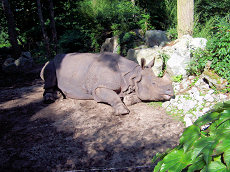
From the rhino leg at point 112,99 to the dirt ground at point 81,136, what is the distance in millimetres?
176

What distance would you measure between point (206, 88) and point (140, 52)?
2824 millimetres

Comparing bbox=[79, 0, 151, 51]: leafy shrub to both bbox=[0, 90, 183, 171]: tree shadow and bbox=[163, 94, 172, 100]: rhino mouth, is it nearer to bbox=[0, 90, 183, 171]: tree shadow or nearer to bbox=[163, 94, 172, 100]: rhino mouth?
bbox=[163, 94, 172, 100]: rhino mouth

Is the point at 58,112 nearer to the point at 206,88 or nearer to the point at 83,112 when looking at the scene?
the point at 83,112

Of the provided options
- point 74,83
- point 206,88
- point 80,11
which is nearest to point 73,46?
point 80,11

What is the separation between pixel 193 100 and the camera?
4945 millimetres

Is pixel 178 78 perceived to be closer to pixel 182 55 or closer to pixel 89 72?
pixel 182 55

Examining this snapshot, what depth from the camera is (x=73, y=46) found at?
13539 mm

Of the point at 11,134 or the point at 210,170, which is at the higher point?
the point at 210,170

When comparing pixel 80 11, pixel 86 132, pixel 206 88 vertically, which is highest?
pixel 80 11

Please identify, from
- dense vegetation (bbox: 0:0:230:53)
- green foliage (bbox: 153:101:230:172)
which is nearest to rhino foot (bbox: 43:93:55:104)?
green foliage (bbox: 153:101:230:172)

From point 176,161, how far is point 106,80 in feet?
14.1

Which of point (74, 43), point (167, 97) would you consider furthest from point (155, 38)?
point (74, 43)

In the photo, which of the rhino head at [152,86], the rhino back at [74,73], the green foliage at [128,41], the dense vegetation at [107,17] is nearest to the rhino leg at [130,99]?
the rhino head at [152,86]

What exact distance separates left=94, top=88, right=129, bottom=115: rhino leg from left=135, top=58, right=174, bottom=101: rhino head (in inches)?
23.1
